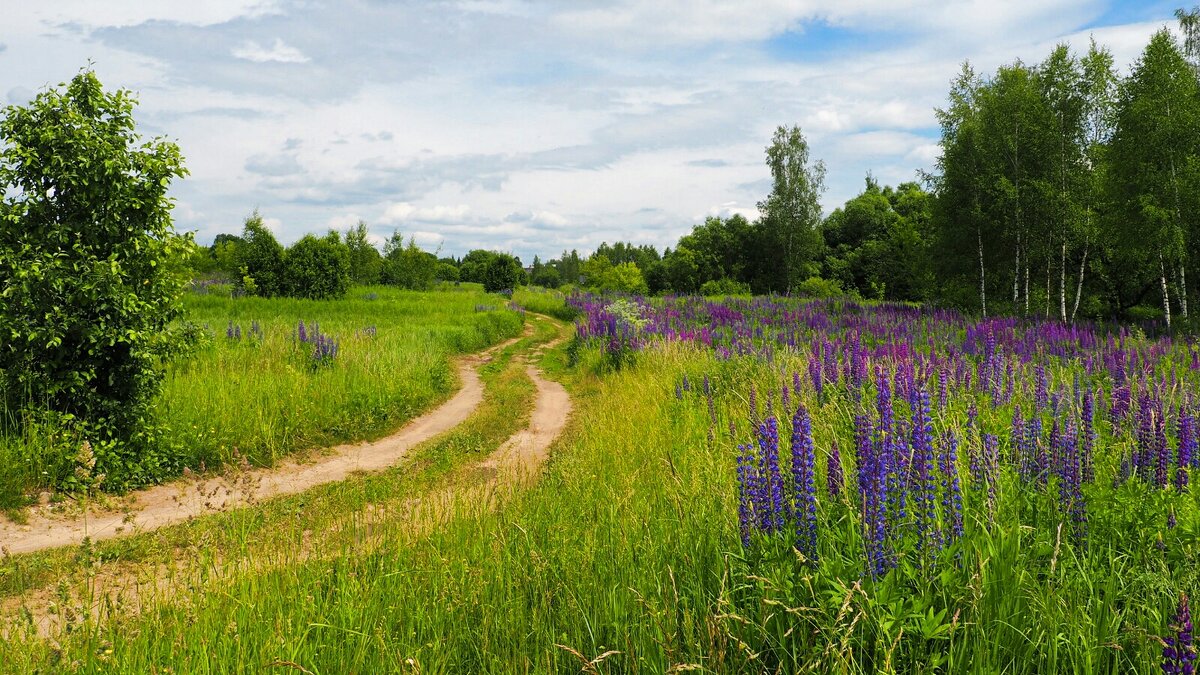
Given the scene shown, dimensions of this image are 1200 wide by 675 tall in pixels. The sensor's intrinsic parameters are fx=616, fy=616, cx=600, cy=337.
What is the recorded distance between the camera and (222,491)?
816 centimetres

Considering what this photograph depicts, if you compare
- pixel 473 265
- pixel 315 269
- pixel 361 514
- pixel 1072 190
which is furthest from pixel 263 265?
pixel 473 265

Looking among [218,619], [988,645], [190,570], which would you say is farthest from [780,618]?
[190,570]

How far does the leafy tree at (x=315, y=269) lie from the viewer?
2942cm

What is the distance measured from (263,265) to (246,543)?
28234mm

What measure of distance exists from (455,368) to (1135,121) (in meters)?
20.7

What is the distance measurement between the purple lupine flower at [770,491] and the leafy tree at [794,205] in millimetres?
48118

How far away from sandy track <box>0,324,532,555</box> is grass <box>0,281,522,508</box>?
1.27 ft

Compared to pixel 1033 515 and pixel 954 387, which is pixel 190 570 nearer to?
pixel 1033 515

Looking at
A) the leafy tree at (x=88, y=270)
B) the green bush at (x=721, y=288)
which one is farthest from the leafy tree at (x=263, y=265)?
the green bush at (x=721, y=288)

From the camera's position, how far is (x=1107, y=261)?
27734 millimetres

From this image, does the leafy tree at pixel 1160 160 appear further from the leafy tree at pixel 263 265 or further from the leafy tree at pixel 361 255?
the leafy tree at pixel 361 255

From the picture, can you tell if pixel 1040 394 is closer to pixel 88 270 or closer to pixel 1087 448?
pixel 1087 448

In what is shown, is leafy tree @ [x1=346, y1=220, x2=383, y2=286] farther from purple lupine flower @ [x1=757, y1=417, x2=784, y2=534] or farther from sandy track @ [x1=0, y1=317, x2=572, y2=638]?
purple lupine flower @ [x1=757, y1=417, x2=784, y2=534]

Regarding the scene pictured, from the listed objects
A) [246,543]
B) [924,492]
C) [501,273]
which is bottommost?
[246,543]
